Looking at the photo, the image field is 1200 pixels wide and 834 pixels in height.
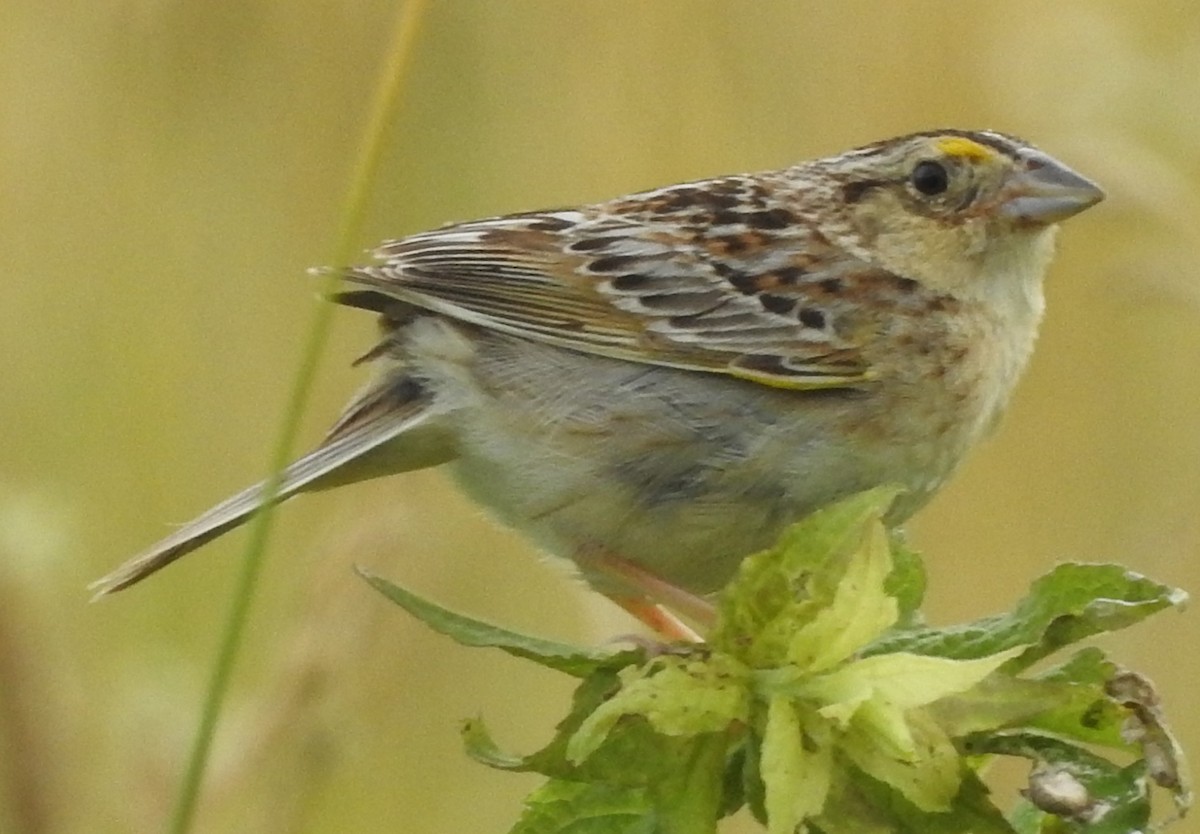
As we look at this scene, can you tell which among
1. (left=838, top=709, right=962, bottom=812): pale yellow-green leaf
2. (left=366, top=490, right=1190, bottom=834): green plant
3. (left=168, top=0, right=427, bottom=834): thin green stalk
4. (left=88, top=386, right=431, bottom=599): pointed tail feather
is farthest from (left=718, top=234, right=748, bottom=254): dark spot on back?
(left=838, top=709, right=962, bottom=812): pale yellow-green leaf

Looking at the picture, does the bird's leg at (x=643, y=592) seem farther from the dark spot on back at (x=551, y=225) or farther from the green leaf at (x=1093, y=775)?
the green leaf at (x=1093, y=775)

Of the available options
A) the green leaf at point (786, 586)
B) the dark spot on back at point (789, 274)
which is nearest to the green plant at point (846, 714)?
the green leaf at point (786, 586)

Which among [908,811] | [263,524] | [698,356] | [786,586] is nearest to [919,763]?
[908,811]

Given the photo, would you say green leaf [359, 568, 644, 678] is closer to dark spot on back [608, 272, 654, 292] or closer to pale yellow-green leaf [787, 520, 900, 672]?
pale yellow-green leaf [787, 520, 900, 672]

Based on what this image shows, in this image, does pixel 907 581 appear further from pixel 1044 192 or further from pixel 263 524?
pixel 1044 192

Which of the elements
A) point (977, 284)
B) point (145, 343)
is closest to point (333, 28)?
point (145, 343)

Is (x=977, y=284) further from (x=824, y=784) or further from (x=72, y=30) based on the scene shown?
(x=72, y=30)
